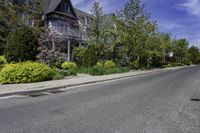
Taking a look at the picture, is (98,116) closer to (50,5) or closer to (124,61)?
(124,61)

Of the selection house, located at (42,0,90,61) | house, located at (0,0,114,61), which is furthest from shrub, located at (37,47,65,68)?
house, located at (0,0,114,61)

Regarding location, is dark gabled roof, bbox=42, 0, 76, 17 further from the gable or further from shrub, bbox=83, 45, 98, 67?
shrub, bbox=83, 45, 98, 67

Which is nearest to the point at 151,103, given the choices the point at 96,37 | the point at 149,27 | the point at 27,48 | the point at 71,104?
the point at 71,104

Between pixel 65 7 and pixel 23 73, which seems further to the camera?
pixel 65 7

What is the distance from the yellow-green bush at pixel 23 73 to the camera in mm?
15477

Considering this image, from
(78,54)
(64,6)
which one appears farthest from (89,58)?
(64,6)

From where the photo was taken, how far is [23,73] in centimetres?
1588

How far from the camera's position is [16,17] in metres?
25.9

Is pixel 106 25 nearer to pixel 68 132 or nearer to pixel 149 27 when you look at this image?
pixel 149 27

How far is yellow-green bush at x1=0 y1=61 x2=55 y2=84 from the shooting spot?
1548 centimetres

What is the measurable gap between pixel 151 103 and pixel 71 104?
10.0ft

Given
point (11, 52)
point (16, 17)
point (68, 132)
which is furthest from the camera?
point (16, 17)

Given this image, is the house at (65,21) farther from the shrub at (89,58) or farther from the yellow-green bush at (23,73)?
the yellow-green bush at (23,73)

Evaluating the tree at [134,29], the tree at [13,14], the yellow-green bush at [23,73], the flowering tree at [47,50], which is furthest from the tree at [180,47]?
the yellow-green bush at [23,73]
